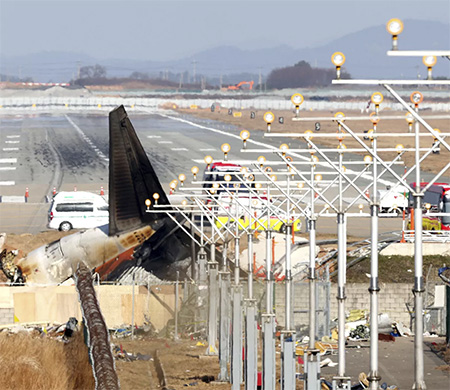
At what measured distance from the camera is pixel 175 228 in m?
59.8

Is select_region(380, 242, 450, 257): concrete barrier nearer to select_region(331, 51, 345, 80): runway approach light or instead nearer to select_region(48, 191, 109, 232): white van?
select_region(48, 191, 109, 232): white van

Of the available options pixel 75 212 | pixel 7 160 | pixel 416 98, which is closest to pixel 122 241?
pixel 75 212

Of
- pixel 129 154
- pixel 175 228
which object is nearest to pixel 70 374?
pixel 175 228

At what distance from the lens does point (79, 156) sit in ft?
449

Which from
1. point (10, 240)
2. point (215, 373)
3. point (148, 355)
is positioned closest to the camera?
point (215, 373)

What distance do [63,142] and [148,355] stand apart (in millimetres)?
112039

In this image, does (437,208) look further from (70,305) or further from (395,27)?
(395,27)

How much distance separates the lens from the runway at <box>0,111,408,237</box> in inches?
3529

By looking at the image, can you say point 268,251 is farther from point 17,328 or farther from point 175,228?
point 175,228

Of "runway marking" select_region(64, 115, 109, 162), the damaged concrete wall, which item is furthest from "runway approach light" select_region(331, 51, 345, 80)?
"runway marking" select_region(64, 115, 109, 162)

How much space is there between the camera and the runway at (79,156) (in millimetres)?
89625

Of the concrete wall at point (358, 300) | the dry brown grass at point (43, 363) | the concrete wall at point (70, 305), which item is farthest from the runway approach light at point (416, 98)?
the concrete wall at point (70, 305)

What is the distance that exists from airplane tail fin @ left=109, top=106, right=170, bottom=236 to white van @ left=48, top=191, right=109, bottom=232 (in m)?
16.6

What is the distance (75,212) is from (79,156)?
2290 inches
